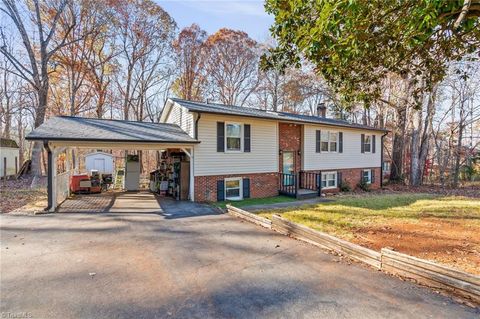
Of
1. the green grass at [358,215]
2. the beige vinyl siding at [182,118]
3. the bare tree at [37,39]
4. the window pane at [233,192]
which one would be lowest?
the green grass at [358,215]

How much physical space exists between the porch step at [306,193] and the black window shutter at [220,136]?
177 inches

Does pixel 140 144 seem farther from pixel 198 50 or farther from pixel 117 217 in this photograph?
pixel 198 50

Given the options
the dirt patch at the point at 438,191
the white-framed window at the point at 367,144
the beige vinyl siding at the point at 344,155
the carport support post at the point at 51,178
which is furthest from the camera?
the white-framed window at the point at 367,144

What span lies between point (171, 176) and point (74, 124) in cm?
463

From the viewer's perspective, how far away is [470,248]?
5094mm

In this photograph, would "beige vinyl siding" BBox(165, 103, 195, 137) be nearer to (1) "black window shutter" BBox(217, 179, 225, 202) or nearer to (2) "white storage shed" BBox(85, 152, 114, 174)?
(1) "black window shutter" BBox(217, 179, 225, 202)

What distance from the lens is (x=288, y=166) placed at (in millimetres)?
14469

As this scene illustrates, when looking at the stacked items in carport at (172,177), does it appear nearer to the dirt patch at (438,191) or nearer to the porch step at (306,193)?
the porch step at (306,193)

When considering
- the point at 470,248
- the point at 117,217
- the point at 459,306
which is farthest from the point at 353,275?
the point at 117,217

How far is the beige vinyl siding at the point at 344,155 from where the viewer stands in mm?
14992

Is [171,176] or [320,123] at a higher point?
[320,123]

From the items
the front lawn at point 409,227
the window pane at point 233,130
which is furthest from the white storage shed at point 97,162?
Result: the front lawn at point 409,227

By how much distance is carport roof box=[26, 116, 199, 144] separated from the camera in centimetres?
884

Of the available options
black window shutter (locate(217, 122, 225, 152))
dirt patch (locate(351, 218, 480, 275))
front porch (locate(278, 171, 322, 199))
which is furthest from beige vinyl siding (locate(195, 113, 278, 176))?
dirt patch (locate(351, 218, 480, 275))
